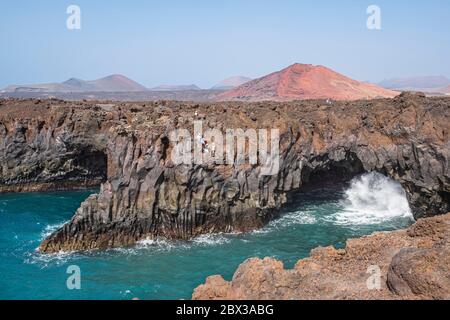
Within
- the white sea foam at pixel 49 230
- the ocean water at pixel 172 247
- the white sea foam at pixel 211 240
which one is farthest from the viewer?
the white sea foam at pixel 49 230

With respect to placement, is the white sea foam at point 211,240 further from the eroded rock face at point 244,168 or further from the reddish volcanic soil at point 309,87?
the reddish volcanic soil at point 309,87

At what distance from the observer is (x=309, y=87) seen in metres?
111

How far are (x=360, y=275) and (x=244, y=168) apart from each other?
20.2 metres

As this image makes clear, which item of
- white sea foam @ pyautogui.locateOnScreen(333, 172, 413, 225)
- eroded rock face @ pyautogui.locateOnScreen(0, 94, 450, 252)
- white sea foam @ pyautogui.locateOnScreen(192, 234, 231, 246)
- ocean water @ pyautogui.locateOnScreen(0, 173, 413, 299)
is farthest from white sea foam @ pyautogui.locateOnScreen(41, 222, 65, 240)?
white sea foam @ pyautogui.locateOnScreen(333, 172, 413, 225)

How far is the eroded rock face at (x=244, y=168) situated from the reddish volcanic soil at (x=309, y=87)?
6426cm

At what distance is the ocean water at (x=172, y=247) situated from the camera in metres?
Result: 24.6

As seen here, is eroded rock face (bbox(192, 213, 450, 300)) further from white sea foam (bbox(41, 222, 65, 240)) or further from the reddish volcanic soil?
Answer: the reddish volcanic soil

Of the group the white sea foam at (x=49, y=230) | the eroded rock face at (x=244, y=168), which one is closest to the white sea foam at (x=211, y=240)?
the eroded rock face at (x=244, y=168)

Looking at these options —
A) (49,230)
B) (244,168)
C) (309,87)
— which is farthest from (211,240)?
→ (309,87)

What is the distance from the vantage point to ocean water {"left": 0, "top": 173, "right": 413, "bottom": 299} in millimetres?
24594

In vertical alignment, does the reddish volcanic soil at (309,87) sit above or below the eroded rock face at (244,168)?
above

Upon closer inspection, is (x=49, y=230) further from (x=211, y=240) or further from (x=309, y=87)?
(x=309, y=87)
